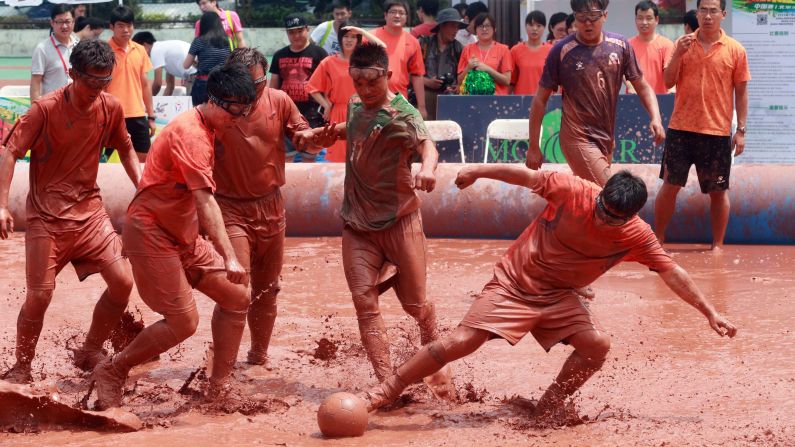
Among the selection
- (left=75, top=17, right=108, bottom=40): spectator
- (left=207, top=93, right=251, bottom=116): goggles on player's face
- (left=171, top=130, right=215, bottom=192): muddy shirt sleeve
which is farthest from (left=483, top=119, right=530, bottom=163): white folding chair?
(left=171, top=130, right=215, bottom=192): muddy shirt sleeve

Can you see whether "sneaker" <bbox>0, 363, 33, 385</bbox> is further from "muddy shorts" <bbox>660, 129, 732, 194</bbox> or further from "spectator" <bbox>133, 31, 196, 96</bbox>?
"spectator" <bbox>133, 31, 196, 96</bbox>

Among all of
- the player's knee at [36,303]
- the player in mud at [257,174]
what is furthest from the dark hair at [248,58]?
the player's knee at [36,303]

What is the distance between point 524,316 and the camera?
215 inches

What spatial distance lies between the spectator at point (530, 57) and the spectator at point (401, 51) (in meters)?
1.36

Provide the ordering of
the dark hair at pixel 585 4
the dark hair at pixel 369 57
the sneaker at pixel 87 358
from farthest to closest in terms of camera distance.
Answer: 1. the dark hair at pixel 585 4
2. the sneaker at pixel 87 358
3. the dark hair at pixel 369 57

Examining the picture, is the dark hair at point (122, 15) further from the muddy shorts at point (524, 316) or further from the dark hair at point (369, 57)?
the muddy shorts at point (524, 316)

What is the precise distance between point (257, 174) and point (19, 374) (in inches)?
67.4

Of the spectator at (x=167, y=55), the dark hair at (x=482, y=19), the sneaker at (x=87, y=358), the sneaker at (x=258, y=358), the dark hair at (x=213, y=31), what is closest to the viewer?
the sneaker at (x=87, y=358)

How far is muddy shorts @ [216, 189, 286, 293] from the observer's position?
6.37 m

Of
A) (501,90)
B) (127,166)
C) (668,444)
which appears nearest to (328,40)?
(501,90)

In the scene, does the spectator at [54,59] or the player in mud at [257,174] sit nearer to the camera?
the player in mud at [257,174]

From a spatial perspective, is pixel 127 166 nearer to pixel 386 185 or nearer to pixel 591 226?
pixel 386 185

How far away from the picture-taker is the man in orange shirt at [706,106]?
9.72m

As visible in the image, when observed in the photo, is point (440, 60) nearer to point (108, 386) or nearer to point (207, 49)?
point (207, 49)
